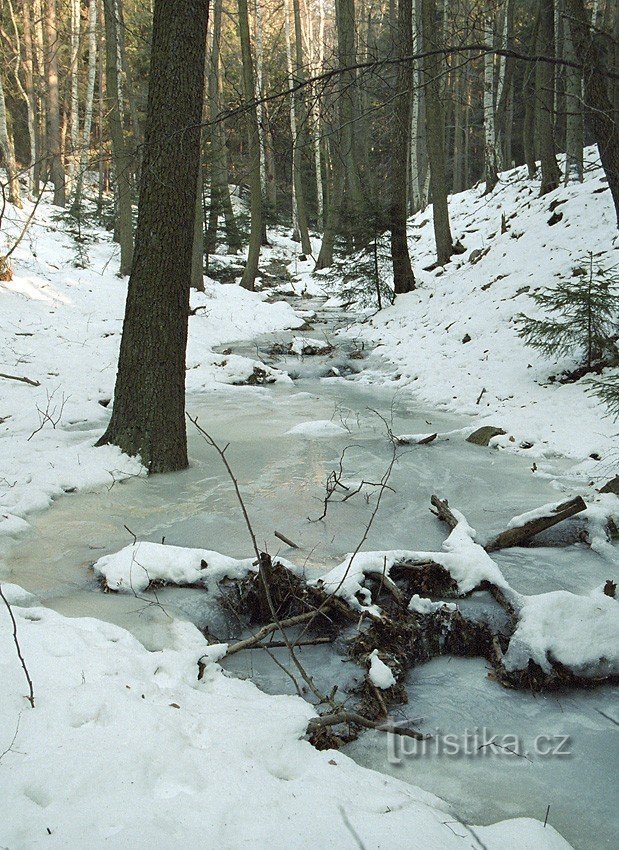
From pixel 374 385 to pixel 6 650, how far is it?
8.14 m

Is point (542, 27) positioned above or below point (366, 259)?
above

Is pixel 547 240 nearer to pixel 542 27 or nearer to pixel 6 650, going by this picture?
pixel 542 27

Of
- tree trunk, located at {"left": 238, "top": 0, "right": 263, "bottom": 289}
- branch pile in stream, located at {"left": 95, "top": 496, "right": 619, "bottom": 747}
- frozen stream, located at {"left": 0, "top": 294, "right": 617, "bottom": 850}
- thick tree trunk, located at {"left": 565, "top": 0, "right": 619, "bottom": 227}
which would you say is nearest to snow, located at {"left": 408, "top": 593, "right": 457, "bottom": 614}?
branch pile in stream, located at {"left": 95, "top": 496, "right": 619, "bottom": 747}

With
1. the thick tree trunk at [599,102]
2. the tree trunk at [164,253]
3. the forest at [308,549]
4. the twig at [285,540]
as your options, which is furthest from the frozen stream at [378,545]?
the thick tree trunk at [599,102]

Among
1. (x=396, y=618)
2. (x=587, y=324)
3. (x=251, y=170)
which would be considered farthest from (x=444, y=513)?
(x=251, y=170)

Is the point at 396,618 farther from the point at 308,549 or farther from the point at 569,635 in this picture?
the point at 308,549

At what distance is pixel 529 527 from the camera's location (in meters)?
4.07

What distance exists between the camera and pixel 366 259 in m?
14.1

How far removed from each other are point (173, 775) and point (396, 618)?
1.52m

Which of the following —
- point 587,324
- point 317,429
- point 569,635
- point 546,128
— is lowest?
point 569,635

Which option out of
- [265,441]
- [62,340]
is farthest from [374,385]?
[62,340]

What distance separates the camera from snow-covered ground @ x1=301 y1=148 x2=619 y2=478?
662cm

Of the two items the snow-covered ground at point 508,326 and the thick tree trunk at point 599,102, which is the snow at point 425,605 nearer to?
the snow-covered ground at point 508,326

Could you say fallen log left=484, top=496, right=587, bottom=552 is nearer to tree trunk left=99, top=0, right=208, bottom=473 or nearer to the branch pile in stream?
the branch pile in stream
